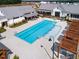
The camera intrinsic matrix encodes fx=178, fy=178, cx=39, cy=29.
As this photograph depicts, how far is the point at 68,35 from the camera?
2186cm

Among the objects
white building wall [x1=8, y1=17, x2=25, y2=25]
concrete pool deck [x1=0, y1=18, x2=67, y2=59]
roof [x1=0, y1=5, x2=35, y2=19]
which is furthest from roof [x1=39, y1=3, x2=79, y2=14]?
Result: concrete pool deck [x1=0, y1=18, x2=67, y2=59]

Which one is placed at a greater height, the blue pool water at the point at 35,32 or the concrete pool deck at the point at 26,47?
the concrete pool deck at the point at 26,47

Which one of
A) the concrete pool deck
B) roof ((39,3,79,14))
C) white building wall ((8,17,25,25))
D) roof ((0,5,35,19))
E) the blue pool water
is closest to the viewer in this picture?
the concrete pool deck

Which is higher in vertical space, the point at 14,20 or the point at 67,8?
the point at 67,8

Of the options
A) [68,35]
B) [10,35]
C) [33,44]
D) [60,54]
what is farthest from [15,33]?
[60,54]

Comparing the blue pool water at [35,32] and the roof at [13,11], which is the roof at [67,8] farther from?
the blue pool water at [35,32]

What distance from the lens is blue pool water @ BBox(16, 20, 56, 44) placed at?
2561 cm

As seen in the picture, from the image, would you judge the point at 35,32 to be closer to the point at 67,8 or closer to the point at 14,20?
the point at 14,20

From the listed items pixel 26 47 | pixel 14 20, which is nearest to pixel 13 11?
pixel 14 20

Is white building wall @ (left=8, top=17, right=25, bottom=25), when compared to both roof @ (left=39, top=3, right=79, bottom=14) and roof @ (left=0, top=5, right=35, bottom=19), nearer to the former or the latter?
roof @ (left=0, top=5, right=35, bottom=19)

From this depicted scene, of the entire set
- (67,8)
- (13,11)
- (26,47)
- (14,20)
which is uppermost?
(13,11)

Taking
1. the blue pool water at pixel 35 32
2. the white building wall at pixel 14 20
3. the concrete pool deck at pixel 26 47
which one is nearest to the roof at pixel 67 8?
the blue pool water at pixel 35 32

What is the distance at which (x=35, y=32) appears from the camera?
A: 29.4m

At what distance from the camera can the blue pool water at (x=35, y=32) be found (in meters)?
25.6
